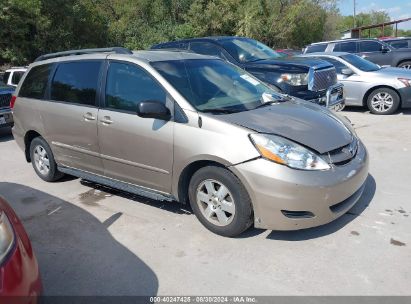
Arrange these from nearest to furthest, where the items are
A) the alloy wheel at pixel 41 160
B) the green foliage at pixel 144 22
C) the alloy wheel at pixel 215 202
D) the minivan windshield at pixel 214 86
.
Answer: the alloy wheel at pixel 215 202, the minivan windshield at pixel 214 86, the alloy wheel at pixel 41 160, the green foliage at pixel 144 22

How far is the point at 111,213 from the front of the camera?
4.69 meters

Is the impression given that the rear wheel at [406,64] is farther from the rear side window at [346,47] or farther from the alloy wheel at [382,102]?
the alloy wheel at [382,102]

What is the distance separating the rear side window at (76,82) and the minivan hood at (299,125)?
1.74 meters

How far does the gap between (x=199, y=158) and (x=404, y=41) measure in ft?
54.3

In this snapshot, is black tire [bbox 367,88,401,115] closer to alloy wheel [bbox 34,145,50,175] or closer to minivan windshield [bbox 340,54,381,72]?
minivan windshield [bbox 340,54,381,72]

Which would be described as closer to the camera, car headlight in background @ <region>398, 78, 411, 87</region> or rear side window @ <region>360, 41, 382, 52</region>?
car headlight in background @ <region>398, 78, 411, 87</region>

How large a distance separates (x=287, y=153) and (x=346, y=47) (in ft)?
39.8

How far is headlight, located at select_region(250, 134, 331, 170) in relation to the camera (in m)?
3.54

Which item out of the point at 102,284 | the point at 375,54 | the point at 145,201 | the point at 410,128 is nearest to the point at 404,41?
the point at 375,54

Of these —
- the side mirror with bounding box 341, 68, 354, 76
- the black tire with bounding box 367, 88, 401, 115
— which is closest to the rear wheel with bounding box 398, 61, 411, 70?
the side mirror with bounding box 341, 68, 354, 76

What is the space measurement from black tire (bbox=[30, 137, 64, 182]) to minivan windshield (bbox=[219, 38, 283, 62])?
4.42m

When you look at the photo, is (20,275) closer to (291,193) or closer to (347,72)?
(291,193)

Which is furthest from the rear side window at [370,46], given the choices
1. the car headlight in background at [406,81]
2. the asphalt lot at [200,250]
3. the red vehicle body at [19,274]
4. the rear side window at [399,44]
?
the red vehicle body at [19,274]

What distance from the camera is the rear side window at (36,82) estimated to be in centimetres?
556
